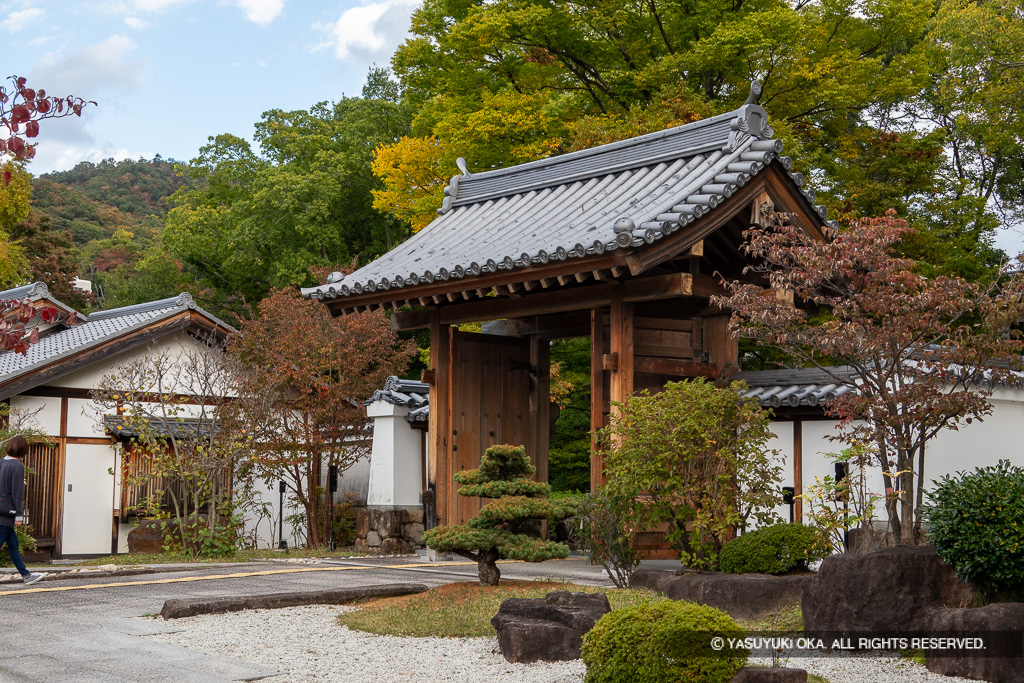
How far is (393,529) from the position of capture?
47.7 feet

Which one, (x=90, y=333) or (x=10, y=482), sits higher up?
(x=90, y=333)

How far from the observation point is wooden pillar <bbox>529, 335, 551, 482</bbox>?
1409 cm

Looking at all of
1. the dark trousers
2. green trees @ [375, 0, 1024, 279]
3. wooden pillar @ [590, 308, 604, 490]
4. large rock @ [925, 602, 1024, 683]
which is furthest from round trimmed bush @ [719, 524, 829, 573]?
green trees @ [375, 0, 1024, 279]

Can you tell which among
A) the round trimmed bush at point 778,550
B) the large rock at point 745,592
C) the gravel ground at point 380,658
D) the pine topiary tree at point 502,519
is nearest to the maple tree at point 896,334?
the round trimmed bush at point 778,550

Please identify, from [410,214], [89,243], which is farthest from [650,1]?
[89,243]

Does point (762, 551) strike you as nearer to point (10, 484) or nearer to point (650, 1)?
point (10, 484)

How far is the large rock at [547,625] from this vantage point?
20.4 feet

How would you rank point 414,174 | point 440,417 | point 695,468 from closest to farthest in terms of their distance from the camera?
point 695,468 < point 440,417 < point 414,174

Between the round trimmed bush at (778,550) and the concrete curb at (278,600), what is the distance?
3175 millimetres

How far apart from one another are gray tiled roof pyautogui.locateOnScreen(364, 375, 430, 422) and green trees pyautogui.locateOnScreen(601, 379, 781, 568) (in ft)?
19.6

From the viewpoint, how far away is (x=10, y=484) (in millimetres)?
11047

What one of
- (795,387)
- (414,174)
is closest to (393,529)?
(795,387)

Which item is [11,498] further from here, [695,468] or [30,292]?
[30,292]

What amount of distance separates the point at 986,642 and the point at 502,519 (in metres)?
4.53
